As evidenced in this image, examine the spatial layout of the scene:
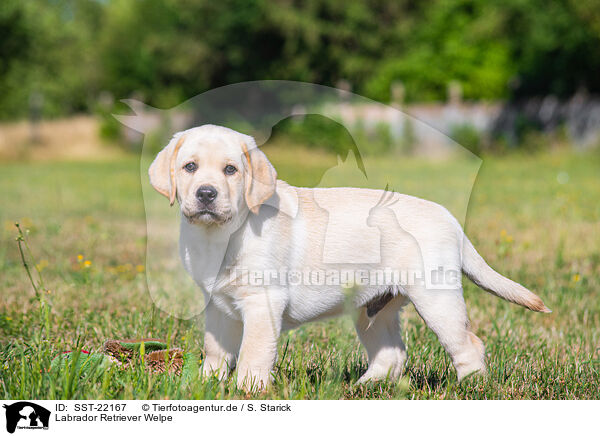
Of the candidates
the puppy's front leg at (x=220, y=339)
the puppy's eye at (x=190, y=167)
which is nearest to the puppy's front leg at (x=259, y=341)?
the puppy's front leg at (x=220, y=339)

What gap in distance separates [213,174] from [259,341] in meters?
0.67

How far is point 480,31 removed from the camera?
21.0m

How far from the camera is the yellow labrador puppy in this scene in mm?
2496

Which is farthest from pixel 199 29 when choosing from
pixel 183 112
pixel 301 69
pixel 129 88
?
pixel 183 112

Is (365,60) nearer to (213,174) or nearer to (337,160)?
(337,160)

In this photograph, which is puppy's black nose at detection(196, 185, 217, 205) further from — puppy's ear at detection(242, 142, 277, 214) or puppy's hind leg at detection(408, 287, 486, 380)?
puppy's hind leg at detection(408, 287, 486, 380)

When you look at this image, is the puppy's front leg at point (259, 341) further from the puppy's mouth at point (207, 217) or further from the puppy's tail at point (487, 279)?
the puppy's tail at point (487, 279)
